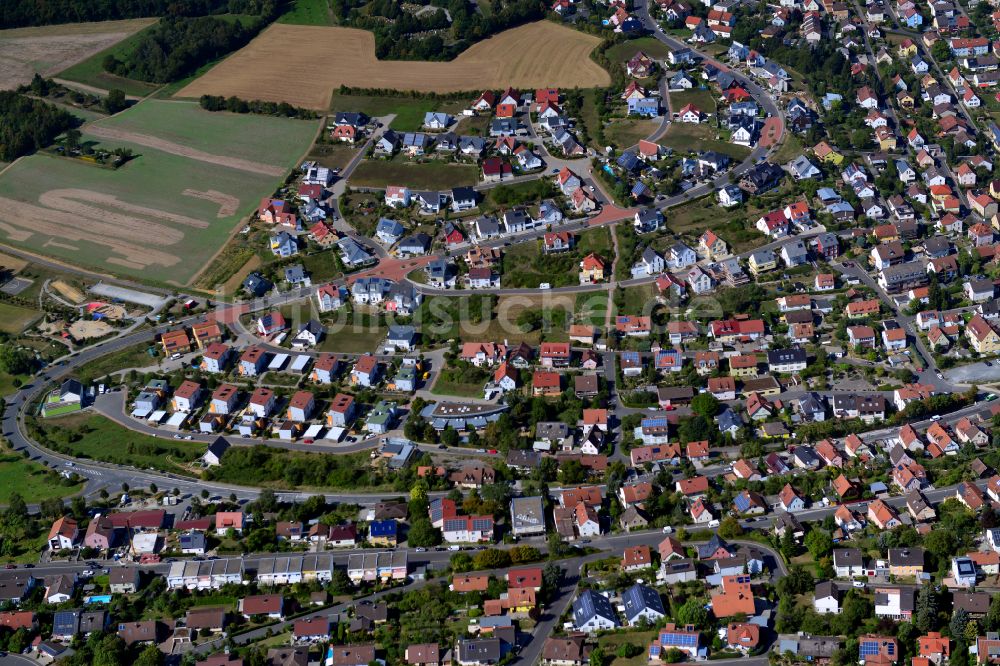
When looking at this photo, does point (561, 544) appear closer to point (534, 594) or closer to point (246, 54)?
point (534, 594)

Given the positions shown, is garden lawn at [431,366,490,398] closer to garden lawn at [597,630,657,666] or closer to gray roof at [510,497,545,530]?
gray roof at [510,497,545,530]

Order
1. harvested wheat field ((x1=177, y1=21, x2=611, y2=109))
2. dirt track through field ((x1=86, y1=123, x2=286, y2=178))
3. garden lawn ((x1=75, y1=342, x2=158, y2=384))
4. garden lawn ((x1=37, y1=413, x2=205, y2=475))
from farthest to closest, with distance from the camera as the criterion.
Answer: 1. harvested wheat field ((x1=177, y1=21, x2=611, y2=109))
2. dirt track through field ((x1=86, y1=123, x2=286, y2=178))
3. garden lawn ((x1=75, y1=342, x2=158, y2=384))
4. garden lawn ((x1=37, y1=413, x2=205, y2=475))

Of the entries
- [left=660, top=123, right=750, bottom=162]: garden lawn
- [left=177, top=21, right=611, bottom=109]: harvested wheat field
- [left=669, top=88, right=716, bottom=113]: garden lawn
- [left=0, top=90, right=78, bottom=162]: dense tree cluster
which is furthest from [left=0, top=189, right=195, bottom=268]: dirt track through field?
[left=669, top=88, right=716, bottom=113]: garden lawn

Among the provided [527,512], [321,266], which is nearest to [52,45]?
[321,266]

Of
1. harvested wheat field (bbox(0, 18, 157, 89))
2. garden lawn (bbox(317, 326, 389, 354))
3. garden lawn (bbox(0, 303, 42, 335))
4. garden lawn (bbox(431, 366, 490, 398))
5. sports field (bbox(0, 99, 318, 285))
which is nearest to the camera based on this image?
garden lawn (bbox(431, 366, 490, 398))

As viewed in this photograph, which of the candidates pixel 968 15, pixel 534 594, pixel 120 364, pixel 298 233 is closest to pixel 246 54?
pixel 298 233

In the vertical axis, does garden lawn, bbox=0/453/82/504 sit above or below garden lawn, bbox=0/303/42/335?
below
